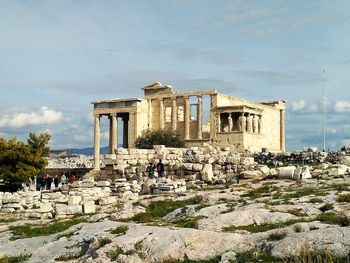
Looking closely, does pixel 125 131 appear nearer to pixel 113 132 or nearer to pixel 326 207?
pixel 113 132

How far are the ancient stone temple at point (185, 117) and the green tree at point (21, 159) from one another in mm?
17477

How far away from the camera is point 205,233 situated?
12250 mm

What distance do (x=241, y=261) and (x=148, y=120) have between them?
188 feet

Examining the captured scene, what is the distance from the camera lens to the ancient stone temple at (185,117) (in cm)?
6450

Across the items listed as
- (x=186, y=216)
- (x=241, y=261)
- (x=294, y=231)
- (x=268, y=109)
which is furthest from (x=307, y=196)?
(x=268, y=109)

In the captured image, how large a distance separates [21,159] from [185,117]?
83.7 feet

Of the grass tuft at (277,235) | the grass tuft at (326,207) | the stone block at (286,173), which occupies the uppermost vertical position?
the stone block at (286,173)

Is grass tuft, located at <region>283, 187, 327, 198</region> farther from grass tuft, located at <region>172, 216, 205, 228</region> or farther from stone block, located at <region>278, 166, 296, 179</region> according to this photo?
stone block, located at <region>278, 166, 296, 179</region>

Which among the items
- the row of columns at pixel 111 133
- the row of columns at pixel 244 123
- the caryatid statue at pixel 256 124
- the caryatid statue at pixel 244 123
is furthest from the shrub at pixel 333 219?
the caryatid statue at pixel 256 124

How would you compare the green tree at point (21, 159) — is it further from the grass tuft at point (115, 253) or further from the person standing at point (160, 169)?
the grass tuft at point (115, 253)

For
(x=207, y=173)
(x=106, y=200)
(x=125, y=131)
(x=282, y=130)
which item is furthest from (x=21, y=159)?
(x=282, y=130)

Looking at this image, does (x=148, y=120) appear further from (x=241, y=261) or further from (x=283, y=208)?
(x=241, y=261)

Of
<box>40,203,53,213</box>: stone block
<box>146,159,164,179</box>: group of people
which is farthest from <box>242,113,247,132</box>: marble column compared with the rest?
<box>40,203,53,213</box>: stone block

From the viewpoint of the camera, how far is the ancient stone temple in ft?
212
